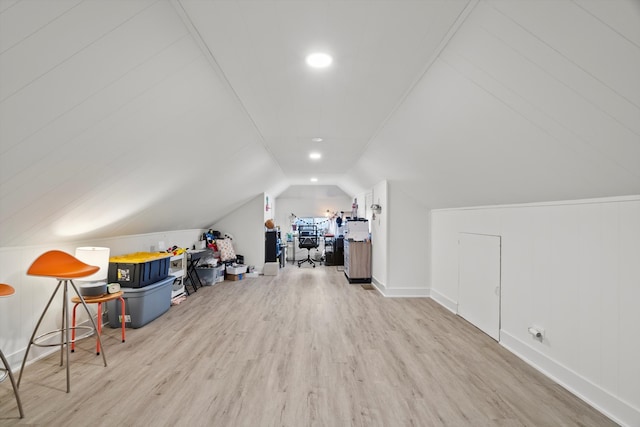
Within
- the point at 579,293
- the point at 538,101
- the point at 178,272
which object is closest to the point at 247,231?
the point at 178,272

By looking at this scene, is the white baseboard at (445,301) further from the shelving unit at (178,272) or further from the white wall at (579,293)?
the shelving unit at (178,272)

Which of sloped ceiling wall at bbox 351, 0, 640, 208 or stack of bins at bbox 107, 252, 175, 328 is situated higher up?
sloped ceiling wall at bbox 351, 0, 640, 208

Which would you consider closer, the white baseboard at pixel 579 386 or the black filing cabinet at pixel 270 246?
the white baseboard at pixel 579 386

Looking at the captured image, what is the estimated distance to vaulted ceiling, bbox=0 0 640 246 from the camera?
1.37 m

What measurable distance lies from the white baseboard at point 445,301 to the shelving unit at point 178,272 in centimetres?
435

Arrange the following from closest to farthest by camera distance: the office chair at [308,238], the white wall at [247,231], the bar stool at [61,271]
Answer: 1. the bar stool at [61,271]
2. the white wall at [247,231]
3. the office chair at [308,238]

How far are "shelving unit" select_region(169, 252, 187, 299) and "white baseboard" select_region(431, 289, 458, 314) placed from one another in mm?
4351

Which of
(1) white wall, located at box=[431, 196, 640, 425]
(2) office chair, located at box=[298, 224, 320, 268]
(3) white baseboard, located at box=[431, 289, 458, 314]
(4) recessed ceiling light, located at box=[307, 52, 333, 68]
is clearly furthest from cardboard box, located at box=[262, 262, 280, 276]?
(4) recessed ceiling light, located at box=[307, 52, 333, 68]

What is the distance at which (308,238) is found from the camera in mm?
8312

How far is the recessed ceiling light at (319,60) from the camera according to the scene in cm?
208

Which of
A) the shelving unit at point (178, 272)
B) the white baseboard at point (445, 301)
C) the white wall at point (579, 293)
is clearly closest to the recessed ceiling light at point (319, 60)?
the white wall at point (579, 293)

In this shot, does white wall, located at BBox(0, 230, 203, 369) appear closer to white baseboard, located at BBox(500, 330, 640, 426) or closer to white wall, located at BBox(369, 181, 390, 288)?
white wall, located at BBox(369, 181, 390, 288)

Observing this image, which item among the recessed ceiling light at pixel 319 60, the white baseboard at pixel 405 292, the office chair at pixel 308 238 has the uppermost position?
the recessed ceiling light at pixel 319 60

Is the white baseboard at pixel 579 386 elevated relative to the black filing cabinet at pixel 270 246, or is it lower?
lower
